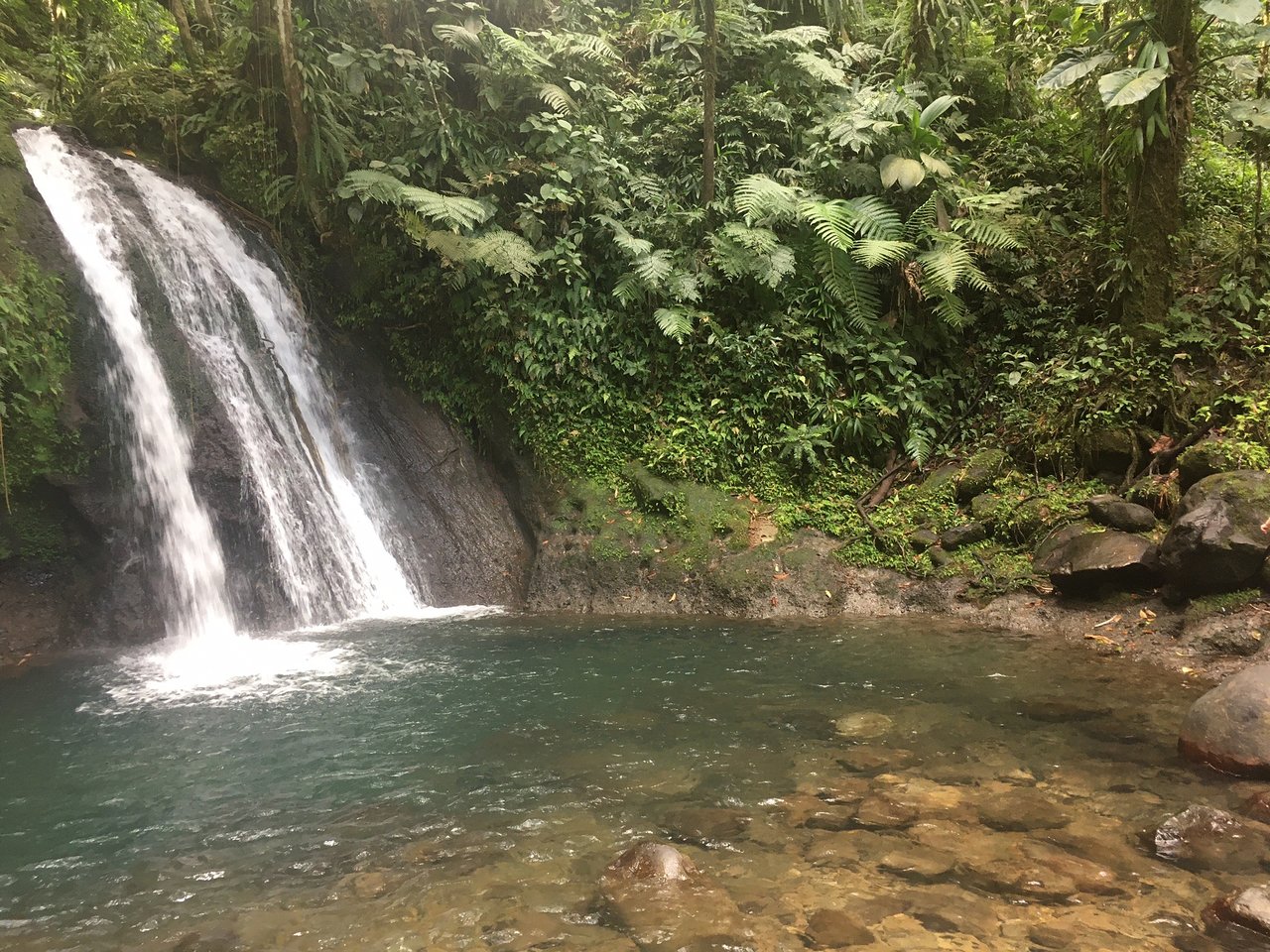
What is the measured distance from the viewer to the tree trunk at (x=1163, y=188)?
23.2 feet

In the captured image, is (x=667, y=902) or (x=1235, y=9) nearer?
(x=667, y=902)

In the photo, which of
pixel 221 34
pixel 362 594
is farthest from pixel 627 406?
pixel 221 34

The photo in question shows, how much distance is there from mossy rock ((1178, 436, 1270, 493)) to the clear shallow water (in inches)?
78.3

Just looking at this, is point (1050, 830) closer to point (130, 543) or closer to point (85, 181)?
point (130, 543)

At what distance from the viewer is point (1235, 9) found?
611 centimetres

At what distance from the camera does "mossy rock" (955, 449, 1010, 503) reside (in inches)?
312

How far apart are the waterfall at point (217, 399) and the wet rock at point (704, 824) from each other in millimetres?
5323

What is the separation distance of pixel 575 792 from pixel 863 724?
1871 mm

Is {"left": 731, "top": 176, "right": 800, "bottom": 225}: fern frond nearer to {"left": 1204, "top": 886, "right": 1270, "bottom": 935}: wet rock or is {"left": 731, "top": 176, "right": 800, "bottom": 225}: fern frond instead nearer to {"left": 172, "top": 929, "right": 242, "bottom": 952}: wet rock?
{"left": 1204, "top": 886, "right": 1270, "bottom": 935}: wet rock

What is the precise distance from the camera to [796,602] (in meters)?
7.68

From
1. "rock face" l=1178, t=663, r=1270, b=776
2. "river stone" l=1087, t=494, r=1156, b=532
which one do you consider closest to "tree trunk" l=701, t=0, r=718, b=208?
"river stone" l=1087, t=494, r=1156, b=532

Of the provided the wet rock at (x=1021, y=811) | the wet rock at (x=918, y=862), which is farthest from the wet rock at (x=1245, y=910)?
the wet rock at (x=918, y=862)

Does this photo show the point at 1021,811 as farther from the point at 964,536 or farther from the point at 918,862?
the point at 964,536

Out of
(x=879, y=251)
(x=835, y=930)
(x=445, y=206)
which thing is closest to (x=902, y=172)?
(x=879, y=251)
